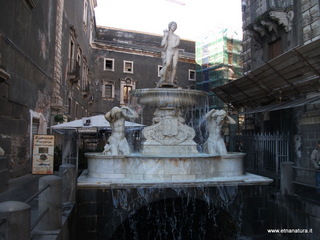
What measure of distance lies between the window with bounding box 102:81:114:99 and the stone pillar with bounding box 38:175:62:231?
104 ft

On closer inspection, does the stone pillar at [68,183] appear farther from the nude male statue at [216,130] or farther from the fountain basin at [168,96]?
the nude male statue at [216,130]

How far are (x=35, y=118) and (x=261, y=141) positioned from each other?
27.2 feet

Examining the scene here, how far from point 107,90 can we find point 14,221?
1332 inches

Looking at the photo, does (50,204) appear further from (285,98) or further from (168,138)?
(285,98)

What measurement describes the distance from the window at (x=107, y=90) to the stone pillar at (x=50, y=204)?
31.7 m

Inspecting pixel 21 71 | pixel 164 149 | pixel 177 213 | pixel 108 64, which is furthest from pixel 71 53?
pixel 108 64

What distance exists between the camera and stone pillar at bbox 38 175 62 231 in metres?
4.30

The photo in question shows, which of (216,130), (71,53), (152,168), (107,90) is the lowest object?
(152,168)

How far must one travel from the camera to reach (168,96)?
8344mm

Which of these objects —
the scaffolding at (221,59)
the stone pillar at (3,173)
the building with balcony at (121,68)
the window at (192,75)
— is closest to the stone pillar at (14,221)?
the stone pillar at (3,173)

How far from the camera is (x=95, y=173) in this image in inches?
279

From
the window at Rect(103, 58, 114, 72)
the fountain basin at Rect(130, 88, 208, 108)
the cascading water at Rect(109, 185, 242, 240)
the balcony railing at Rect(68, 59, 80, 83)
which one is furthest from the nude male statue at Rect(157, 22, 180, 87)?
the window at Rect(103, 58, 114, 72)

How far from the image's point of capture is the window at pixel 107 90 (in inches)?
1405

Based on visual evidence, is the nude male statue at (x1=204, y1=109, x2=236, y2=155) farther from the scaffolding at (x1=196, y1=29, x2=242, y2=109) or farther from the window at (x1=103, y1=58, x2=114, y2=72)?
the window at (x1=103, y1=58, x2=114, y2=72)
